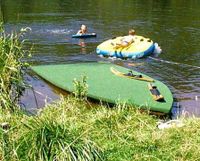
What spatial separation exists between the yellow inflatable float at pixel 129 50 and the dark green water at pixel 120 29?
323 mm

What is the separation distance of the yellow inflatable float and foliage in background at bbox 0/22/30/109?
1013 centimetres

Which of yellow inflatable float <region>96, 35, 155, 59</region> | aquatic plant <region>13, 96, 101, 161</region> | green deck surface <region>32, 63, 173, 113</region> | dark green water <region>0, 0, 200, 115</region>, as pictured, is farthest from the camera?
yellow inflatable float <region>96, 35, 155, 59</region>

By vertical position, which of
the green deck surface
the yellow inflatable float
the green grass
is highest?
the green grass

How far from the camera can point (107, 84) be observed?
12.1 meters

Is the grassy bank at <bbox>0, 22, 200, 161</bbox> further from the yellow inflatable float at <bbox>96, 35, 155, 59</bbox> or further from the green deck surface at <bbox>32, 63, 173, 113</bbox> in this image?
the yellow inflatable float at <bbox>96, 35, 155, 59</bbox>

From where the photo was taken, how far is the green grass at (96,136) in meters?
5.27

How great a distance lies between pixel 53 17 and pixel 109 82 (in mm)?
14009

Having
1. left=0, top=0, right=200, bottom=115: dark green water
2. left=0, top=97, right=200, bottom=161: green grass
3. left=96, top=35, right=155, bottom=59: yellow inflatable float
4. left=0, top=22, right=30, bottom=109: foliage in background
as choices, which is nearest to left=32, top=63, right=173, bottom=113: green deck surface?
left=0, top=0, right=200, bottom=115: dark green water

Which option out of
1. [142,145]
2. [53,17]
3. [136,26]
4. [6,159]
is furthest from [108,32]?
[6,159]

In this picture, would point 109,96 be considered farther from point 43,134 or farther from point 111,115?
point 43,134

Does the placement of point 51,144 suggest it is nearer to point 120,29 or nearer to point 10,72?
point 10,72

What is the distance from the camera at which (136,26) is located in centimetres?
2366

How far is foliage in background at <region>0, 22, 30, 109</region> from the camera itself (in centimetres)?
626

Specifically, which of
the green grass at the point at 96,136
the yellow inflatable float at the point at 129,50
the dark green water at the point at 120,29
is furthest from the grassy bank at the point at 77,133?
the yellow inflatable float at the point at 129,50
